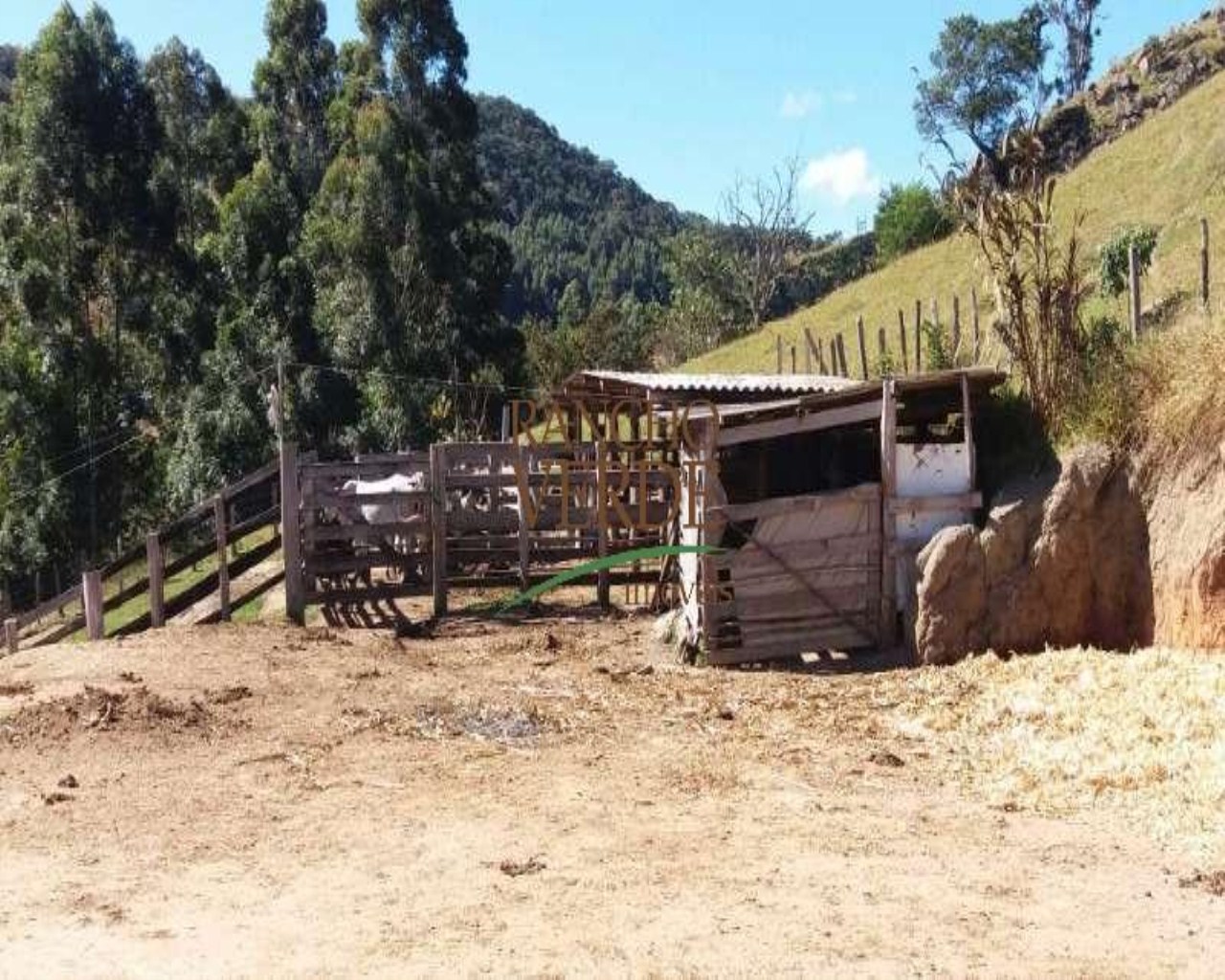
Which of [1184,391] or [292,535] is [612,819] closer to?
[1184,391]

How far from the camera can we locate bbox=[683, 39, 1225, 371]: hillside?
25.6 meters

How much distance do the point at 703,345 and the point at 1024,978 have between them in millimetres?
46431

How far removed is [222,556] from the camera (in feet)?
45.4

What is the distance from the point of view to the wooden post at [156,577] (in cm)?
1348

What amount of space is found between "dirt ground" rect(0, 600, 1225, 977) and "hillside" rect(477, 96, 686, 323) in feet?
242

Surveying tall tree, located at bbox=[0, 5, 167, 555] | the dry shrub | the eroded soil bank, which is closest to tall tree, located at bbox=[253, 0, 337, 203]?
tall tree, located at bbox=[0, 5, 167, 555]

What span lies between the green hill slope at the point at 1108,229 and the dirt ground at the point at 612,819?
1384 cm

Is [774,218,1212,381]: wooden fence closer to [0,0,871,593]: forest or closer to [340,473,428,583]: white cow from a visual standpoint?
[340,473,428,583]: white cow

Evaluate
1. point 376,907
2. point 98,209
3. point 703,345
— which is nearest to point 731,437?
point 376,907

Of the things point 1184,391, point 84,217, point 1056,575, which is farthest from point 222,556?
point 84,217

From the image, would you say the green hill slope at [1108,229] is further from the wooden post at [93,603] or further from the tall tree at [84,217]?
the tall tree at [84,217]

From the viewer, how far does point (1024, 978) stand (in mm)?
5172

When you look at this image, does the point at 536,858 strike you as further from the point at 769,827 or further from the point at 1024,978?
the point at 1024,978

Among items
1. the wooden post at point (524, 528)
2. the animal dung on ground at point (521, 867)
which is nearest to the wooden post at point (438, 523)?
the wooden post at point (524, 528)
